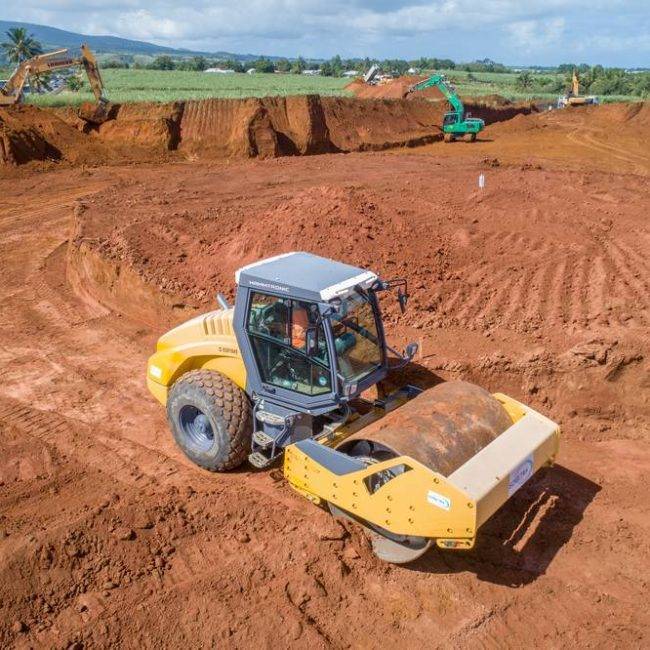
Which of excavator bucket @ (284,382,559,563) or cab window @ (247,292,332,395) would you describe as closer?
excavator bucket @ (284,382,559,563)

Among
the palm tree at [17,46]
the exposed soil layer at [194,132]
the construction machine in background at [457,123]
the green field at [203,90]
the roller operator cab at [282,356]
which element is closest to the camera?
the roller operator cab at [282,356]

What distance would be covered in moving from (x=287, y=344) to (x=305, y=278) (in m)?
0.61

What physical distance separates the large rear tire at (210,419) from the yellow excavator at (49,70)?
2235 centimetres

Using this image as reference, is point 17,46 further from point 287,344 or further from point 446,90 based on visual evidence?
point 287,344

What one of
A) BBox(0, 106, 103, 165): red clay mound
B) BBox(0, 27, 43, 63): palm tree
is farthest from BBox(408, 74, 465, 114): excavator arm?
BBox(0, 27, 43, 63): palm tree

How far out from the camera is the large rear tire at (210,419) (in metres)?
6.33

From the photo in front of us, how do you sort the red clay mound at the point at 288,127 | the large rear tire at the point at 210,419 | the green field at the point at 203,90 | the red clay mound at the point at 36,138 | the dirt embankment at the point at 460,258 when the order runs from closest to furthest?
the large rear tire at the point at 210,419, the dirt embankment at the point at 460,258, the red clay mound at the point at 36,138, the red clay mound at the point at 288,127, the green field at the point at 203,90

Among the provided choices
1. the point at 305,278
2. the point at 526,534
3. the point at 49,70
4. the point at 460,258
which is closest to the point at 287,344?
the point at 305,278

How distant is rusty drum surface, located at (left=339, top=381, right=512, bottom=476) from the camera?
212 inches

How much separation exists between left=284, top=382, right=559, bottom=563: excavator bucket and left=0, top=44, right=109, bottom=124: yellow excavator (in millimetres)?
23835

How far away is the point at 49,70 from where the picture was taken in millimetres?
25266

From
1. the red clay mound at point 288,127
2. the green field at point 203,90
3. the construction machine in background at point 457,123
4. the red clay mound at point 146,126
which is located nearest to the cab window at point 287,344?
the red clay mound at point 288,127

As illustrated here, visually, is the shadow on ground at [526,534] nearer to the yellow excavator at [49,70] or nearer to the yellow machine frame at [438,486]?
the yellow machine frame at [438,486]

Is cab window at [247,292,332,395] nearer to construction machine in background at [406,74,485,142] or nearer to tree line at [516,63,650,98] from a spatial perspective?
construction machine in background at [406,74,485,142]
